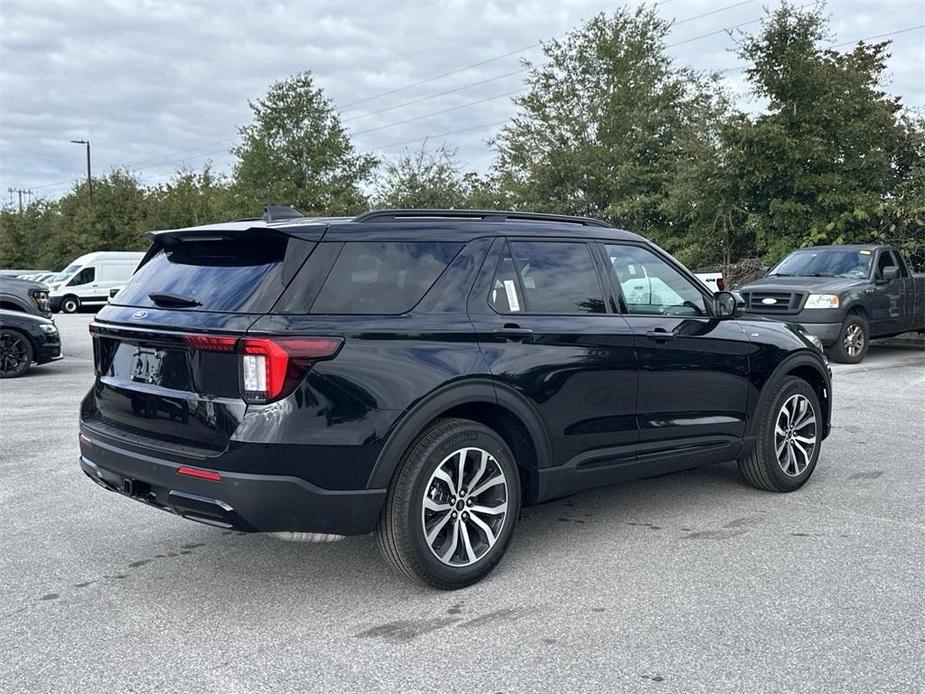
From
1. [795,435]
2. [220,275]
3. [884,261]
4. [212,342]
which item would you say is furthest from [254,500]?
[884,261]

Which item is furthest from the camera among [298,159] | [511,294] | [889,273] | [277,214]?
[298,159]

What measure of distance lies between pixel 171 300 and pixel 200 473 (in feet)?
2.89

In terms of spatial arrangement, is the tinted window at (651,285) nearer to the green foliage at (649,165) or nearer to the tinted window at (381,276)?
the tinted window at (381,276)

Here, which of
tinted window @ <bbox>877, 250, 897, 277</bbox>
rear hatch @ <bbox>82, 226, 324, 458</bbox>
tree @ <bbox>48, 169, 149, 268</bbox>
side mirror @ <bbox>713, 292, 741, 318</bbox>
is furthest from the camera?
tree @ <bbox>48, 169, 149, 268</bbox>

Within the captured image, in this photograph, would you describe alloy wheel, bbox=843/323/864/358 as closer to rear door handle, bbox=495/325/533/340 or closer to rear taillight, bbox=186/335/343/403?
rear door handle, bbox=495/325/533/340

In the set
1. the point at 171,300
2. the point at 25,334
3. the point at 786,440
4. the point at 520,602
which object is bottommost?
the point at 520,602

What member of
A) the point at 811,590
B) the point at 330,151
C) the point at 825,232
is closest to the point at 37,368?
the point at 811,590

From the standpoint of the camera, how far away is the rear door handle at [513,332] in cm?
421

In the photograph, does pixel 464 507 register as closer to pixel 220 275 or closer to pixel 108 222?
pixel 220 275

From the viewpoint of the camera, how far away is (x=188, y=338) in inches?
146

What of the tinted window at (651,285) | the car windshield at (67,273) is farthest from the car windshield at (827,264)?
the car windshield at (67,273)

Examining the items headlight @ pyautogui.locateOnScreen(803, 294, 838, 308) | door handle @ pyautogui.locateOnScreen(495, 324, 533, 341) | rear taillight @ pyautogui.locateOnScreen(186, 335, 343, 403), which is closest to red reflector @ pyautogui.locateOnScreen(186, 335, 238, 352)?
rear taillight @ pyautogui.locateOnScreen(186, 335, 343, 403)

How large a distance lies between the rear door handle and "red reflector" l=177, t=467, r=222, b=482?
1.46m

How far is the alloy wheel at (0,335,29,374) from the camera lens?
1214cm
